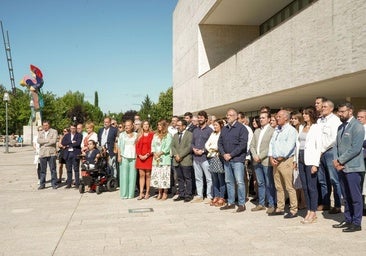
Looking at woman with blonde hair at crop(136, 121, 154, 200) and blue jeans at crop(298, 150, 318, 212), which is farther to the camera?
woman with blonde hair at crop(136, 121, 154, 200)

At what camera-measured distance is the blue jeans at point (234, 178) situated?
7973 millimetres

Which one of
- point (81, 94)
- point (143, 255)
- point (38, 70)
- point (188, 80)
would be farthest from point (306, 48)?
point (81, 94)

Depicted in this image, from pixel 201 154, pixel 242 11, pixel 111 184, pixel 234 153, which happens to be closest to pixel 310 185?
pixel 234 153

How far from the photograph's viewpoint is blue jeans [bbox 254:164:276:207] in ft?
25.4

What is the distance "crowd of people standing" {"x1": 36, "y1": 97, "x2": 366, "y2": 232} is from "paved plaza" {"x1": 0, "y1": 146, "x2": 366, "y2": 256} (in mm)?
463

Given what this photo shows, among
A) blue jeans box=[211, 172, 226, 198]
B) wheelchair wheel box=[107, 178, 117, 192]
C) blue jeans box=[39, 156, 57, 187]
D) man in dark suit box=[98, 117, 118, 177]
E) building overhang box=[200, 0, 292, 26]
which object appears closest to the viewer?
blue jeans box=[211, 172, 226, 198]

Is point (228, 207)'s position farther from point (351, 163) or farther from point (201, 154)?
point (351, 163)

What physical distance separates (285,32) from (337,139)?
537 cm

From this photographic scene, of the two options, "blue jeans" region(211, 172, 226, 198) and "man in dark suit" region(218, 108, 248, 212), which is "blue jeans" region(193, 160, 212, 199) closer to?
"blue jeans" region(211, 172, 226, 198)

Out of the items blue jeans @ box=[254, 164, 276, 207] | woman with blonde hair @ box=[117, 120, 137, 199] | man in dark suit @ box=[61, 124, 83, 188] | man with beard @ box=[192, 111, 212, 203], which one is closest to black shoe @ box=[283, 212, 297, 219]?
blue jeans @ box=[254, 164, 276, 207]

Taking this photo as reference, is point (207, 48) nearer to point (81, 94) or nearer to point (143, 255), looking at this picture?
point (143, 255)

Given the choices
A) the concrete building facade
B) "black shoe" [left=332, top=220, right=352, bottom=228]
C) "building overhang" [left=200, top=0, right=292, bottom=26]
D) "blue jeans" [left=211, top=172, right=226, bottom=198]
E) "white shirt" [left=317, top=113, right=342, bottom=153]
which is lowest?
"black shoe" [left=332, top=220, right=352, bottom=228]

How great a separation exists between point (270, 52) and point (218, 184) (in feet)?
16.7

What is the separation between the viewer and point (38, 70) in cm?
4672
